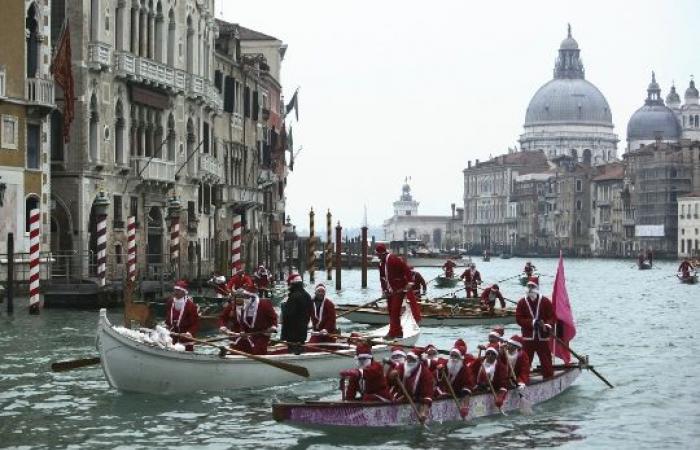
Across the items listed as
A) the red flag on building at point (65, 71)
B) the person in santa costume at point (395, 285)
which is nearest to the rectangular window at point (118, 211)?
the red flag on building at point (65, 71)

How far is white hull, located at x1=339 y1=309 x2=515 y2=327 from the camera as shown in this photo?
3694cm

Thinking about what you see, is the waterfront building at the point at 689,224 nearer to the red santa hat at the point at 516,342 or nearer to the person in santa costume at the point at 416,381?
the red santa hat at the point at 516,342

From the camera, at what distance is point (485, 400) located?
21609 mm

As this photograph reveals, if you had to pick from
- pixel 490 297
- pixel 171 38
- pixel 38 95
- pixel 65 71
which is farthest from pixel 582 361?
pixel 171 38

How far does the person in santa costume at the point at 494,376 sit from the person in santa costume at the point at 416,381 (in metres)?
1.29

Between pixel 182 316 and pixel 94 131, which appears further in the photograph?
pixel 94 131

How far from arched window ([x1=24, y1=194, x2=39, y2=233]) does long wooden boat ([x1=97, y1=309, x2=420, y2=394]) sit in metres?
18.4

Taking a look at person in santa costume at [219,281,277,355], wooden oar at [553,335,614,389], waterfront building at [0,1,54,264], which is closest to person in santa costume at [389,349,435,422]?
person in santa costume at [219,281,277,355]

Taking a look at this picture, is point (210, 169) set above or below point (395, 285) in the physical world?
above

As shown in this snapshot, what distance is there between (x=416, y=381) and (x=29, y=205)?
2264 cm

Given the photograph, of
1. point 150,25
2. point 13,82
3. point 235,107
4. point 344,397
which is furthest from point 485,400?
point 235,107

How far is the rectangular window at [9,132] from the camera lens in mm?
40062

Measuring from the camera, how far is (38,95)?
40750 millimetres

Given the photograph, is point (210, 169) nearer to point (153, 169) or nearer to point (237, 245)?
point (153, 169)
